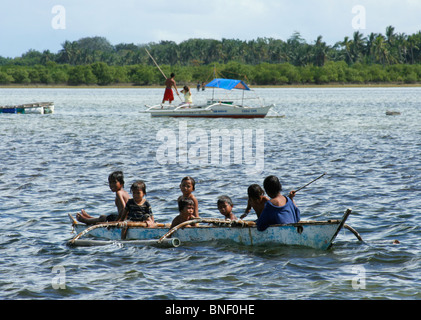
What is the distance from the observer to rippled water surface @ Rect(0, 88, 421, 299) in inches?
336

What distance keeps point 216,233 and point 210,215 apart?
8.31 ft

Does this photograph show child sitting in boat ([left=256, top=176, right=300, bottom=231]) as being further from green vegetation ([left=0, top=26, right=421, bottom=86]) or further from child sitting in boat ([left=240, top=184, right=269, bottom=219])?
green vegetation ([left=0, top=26, right=421, bottom=86])

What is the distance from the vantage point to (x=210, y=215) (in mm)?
12953

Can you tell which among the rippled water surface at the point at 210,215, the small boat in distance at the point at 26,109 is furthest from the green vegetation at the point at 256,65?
the rippled water surface at the point at 210,215

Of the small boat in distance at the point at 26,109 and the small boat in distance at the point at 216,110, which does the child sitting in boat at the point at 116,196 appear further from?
the small boat in distance at the point at 26,109

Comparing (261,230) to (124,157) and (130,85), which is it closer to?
(124,157)

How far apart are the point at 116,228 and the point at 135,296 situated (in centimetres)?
274

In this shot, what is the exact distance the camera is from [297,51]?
16800cm

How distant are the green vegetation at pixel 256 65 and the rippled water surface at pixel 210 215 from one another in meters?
106

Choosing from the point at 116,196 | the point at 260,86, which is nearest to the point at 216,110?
the point at 116,196

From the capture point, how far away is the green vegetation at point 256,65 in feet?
444

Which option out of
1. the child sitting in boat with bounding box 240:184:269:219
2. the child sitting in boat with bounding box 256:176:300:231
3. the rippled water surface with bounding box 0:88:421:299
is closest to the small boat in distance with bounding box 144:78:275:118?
the rippled water surface with bounding box 0:88:421:299

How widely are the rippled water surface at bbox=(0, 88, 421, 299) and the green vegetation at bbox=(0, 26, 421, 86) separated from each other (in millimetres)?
105793
